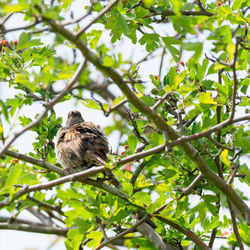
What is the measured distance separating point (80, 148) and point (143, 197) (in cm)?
139

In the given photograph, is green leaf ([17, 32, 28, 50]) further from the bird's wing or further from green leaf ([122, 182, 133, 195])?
green leaf ([122, 182, 133, 195])

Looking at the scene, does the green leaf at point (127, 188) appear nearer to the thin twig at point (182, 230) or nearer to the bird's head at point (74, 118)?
the thin twig at point (182, 230)

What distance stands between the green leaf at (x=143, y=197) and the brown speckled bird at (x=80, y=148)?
3.25ft

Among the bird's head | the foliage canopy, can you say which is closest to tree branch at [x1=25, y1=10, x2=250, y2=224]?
the foliage canopy

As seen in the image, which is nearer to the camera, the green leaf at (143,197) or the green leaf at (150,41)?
the green leaf at (143,197)

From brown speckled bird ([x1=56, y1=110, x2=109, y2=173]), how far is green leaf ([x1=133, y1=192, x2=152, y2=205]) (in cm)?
99

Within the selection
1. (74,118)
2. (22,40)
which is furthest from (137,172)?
(74,118)

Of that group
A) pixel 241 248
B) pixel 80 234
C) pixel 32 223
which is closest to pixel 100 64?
pixel 80 234

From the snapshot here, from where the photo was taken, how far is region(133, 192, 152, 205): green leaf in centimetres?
439

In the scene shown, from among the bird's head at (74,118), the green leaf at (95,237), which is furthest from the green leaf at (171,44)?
the bird's head at (74,118)

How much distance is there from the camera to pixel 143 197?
441 centimetres

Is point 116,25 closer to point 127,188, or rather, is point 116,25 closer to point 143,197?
point 127,188

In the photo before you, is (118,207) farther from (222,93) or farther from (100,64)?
(100,64)

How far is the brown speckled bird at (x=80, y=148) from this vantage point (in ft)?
18.0
